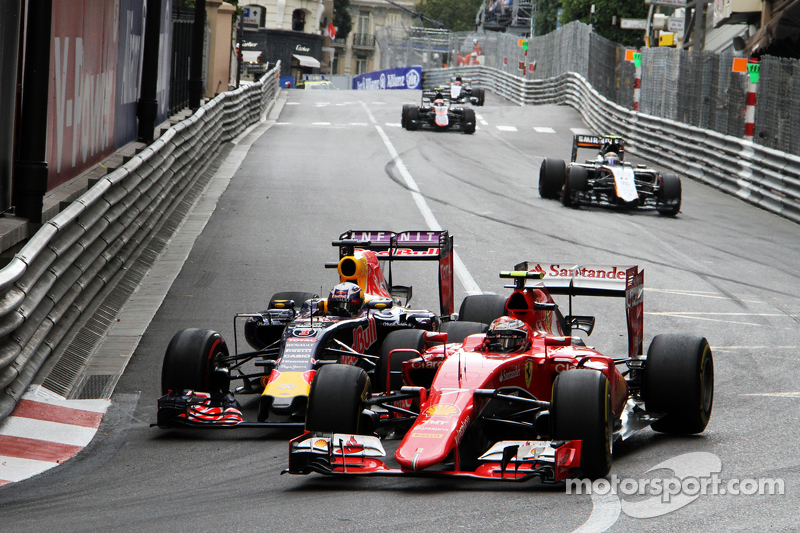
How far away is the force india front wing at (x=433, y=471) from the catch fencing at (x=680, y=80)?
1475 cm

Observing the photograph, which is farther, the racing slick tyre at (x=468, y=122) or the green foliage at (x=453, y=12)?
the green foliage at (x=453, y=12)

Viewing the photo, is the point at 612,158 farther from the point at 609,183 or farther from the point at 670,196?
the point at 670,196

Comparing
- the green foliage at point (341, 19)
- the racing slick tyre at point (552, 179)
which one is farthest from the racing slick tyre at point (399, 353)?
the green foliage at point (341, 19)

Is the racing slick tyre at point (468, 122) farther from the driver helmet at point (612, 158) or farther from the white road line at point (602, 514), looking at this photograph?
the white road line at point (602, 514)

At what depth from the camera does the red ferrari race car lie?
6.18m

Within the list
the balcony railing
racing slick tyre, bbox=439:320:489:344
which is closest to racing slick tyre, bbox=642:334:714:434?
racing slick tyre, bbox=439:320:489:344

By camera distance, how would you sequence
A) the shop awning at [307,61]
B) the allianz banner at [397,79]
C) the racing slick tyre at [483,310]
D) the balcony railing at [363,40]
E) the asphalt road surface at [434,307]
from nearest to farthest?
the asphalt road surface at [434,307]
the racing slick tyre at [483,310]
the allianz banner at [397,79]
the shop awning at [307,61]
the balcony railing at [363,40]

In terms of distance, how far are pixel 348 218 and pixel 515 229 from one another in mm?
2718

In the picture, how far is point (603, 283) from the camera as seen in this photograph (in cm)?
887

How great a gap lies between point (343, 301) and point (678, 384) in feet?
8.88

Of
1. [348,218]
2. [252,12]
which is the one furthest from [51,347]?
[252,12]

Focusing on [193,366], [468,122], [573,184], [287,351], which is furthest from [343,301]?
[468,122]

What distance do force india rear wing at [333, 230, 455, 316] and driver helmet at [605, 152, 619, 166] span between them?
10565 millimetres

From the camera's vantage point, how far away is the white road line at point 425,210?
506 inches
